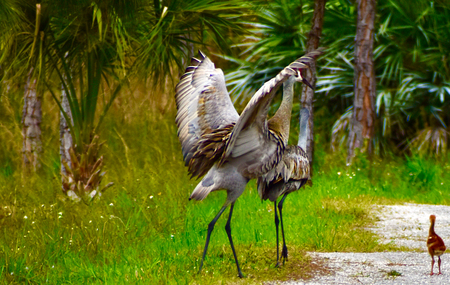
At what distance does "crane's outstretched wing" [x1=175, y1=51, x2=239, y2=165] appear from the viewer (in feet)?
15.3

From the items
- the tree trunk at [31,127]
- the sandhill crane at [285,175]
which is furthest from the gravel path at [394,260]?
the tree trunk at [31,127]

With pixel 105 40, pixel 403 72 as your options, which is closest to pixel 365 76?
pixel 403 72

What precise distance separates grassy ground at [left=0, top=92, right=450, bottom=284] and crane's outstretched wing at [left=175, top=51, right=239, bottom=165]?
3.40ft

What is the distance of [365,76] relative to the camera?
9203 mm

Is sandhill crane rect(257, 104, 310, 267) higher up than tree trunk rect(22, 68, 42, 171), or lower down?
lower down

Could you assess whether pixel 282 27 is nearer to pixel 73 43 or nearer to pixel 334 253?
pixel 73 43

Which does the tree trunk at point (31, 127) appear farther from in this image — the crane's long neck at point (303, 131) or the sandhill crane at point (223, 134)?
the crane's long neck at point (303, 131)

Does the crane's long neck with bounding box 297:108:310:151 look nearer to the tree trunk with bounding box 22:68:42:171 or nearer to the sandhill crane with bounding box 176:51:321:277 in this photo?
the sandhill crane with bounding box 176:51:321:277

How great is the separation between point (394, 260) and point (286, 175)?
131 centimetres

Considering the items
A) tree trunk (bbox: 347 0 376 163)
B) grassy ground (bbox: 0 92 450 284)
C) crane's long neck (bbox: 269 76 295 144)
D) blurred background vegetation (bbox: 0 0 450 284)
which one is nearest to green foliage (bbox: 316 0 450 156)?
blurred background vegetation (bbox: 0 0 450 284)

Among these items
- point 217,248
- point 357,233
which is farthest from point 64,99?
point 357,233

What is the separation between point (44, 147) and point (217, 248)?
661 cm

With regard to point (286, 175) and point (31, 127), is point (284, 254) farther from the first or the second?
point (31, 127)

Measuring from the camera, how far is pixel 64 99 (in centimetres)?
838
